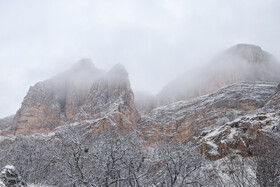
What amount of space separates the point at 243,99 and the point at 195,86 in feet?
230

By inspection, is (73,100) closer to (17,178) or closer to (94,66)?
(94,66)

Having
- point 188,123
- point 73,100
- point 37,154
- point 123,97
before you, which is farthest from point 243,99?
point 37,154

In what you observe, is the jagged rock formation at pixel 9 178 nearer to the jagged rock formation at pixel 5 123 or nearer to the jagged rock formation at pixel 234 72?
the jagged rock formation at pixel 5 123

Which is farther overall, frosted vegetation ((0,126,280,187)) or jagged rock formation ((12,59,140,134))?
jagged rock formation ((12,59,140,134))

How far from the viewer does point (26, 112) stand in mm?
120750

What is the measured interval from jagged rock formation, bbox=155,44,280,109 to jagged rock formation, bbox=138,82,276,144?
32.3m

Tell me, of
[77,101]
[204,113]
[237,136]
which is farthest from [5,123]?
[237,136]

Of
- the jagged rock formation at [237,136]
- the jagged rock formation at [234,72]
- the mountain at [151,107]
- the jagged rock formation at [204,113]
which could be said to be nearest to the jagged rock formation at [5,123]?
the mountain at [151,107]

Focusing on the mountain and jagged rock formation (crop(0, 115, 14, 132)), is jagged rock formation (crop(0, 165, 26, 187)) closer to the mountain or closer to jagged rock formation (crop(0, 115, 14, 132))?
the mountain

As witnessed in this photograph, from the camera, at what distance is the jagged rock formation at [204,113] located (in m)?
115

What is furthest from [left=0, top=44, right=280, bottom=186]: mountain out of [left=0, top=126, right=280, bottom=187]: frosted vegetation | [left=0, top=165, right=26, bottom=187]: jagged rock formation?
[left=0, top=165, right=26, bottom=187]: jagged rock formation

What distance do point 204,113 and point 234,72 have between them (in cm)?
6895

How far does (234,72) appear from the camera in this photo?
175 m

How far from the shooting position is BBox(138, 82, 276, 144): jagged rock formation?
115 meters
